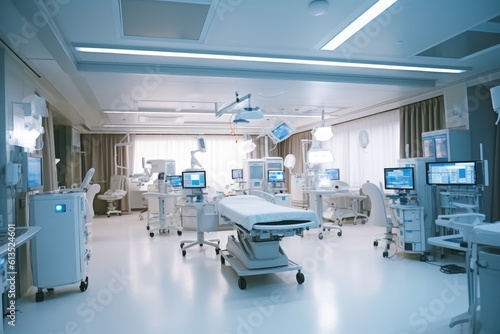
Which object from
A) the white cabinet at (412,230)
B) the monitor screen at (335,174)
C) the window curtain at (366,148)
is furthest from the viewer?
the monitor screen at (335,174)

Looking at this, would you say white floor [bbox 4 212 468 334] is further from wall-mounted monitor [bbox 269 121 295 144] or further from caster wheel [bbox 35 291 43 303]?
wall-mounted monitor [bbox 269 121 295 144]

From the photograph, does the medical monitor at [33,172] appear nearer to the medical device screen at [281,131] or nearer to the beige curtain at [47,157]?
the beige curtain at [47,157]

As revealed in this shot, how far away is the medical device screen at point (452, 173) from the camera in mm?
4263

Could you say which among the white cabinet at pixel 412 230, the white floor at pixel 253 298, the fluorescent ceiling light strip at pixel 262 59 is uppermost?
the fluorescent ceiling light strip at pixel 262 59

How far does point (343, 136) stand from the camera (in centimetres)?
927

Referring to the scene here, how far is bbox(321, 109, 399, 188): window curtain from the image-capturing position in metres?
7.53

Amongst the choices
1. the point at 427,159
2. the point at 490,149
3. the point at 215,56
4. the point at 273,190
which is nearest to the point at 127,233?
the point at 273,190

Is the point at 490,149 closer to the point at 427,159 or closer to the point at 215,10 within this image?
the point at 427,159

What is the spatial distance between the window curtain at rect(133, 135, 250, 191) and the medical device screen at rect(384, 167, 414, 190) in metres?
6.58

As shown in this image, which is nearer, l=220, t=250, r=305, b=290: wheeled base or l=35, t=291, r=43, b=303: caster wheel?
l=35, t=291, r=43, b=303: caster wheel

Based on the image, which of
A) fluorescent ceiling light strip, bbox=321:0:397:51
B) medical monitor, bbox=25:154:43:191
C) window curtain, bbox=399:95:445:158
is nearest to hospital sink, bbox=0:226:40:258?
medical monitor, bbox=25:154:43:191

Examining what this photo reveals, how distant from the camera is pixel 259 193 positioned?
5.81 metres

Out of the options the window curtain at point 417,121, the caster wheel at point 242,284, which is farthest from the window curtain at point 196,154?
the caster wheel at point 242,284

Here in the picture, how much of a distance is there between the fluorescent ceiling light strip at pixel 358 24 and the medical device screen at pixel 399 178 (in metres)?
2.15
